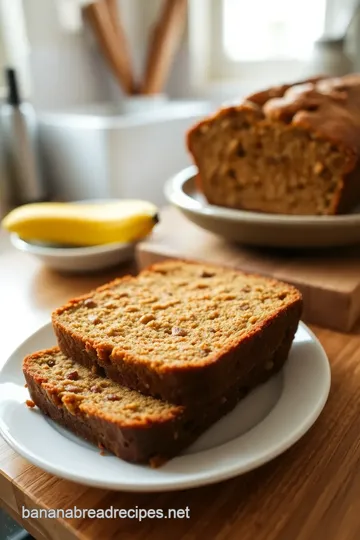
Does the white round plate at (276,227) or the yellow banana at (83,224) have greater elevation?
the white round plate at (276,227)

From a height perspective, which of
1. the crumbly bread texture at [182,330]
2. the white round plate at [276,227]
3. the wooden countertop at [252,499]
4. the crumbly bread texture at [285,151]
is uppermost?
the crumbly bread texture at [285,151]

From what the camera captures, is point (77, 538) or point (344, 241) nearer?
point (77, 538)

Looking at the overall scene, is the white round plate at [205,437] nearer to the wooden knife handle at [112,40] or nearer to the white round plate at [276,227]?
the white round plate at [276,227]

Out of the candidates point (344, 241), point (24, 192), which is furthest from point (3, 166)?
point (344, 241)

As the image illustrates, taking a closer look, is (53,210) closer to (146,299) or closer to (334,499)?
(146,299)

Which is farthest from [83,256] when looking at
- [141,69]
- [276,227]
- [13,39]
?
[141,69]

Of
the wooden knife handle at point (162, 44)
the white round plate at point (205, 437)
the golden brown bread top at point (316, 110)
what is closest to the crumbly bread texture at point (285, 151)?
the golden brown bread top at point (316, 110)

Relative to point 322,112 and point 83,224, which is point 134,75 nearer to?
point 83,224
